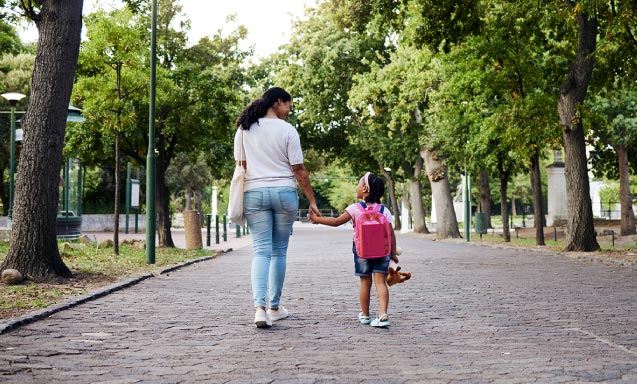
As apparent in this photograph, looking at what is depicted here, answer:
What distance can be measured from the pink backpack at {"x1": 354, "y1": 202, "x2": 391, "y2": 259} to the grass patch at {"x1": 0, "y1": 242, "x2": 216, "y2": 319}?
10.9 feet

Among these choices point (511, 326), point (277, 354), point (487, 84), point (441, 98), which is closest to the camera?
point (277, 354)

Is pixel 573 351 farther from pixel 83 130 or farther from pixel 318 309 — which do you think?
pixel 83 130

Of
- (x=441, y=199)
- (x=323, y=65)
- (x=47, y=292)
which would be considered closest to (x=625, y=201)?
(x=441, y=199)

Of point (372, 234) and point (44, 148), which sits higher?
point (44, 148)

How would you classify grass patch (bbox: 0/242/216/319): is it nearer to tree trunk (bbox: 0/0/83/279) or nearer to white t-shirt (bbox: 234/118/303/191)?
tree trunk (bbox: 0/0/83/279)

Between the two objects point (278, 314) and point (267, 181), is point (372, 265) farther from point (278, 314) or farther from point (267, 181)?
point (267, 181)

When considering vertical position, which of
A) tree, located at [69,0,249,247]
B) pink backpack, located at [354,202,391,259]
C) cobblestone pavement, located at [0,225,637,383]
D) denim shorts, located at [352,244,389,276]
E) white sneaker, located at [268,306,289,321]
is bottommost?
cobblestone pavement, located at [0,225,637,383]

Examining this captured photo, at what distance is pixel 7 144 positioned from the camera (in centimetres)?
4116

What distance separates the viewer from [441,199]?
36500 mm

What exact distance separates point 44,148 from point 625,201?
93.1 ft

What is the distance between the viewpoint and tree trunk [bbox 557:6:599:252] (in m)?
20.5

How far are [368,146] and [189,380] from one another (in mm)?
37770

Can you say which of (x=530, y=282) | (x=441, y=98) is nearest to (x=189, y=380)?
(x=530, y=282)

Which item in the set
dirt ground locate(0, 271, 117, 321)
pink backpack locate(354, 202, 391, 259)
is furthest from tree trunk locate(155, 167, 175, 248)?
pink backpack locate(354, 202, 391, 259)
